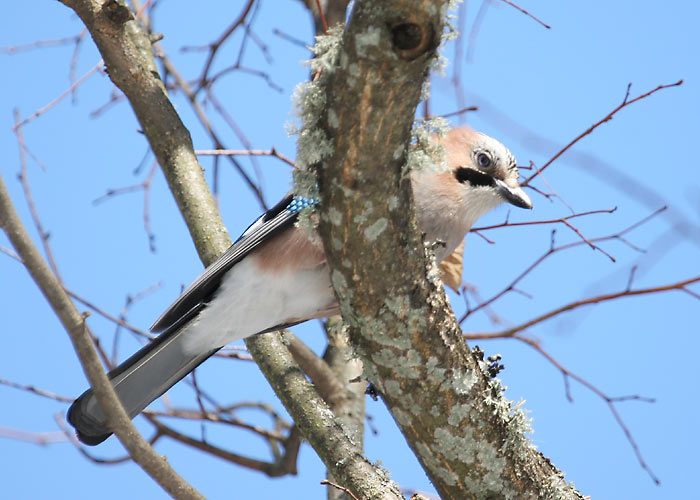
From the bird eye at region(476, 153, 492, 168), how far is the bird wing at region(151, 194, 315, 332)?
2.55 feet

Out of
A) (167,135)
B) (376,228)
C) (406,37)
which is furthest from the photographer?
(167,135)

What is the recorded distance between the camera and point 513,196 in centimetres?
295

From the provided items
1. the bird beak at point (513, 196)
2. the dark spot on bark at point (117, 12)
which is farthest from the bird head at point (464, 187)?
the dark spot on bark at point (117, 12)

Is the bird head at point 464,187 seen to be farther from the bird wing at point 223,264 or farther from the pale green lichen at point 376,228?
the pale green lichen at point 376,228

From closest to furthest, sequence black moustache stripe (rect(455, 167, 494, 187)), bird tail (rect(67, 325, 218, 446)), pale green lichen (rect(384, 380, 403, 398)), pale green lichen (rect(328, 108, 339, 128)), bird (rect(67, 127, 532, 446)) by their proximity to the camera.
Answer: pale green lichen (rect(328, 108, 339, 128)), pale green lichen (rect(384, 380, 403, 398)), bird tail (rect(67, 325, 218, 446)), bird (rect(67, 127, 532, 446)), black moustache stripe (rect(455, 167, 494, 187))

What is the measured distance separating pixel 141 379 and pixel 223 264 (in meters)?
0.52

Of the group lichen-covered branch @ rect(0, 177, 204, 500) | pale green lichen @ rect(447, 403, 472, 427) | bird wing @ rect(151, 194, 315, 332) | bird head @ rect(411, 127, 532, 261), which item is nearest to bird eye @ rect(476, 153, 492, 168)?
bird head @ rect(411, 127, 532, 261)

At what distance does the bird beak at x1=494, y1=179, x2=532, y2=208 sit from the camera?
2.96 metres

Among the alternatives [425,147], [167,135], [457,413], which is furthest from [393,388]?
[167,135]

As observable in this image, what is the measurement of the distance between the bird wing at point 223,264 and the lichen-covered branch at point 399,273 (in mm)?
798

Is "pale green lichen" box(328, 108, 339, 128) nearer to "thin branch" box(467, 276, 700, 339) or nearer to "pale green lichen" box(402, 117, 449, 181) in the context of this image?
"pale green lichen" box(402, 117, 449, 181)

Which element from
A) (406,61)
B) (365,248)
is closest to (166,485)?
(365,248)

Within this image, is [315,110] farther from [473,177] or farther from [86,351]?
[473,177]

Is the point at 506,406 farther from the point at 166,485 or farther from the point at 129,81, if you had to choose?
the point at 129,81
